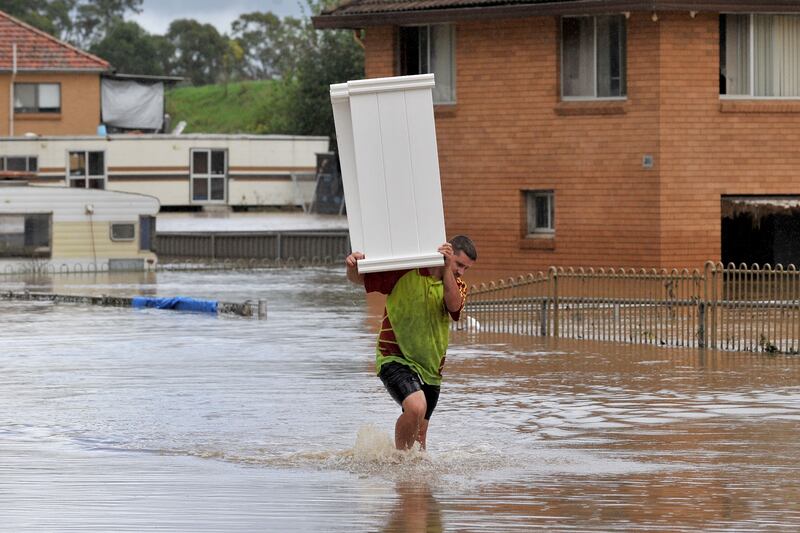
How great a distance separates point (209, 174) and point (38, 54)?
877cm

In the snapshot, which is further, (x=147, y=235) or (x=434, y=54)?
(x=147, y=235)

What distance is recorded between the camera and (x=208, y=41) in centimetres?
10862

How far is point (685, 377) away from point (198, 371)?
537 centimetres

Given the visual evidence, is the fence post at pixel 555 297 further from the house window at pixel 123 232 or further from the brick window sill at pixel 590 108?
the house window at pixel 123 232

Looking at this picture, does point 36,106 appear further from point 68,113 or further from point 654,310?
point 654,310

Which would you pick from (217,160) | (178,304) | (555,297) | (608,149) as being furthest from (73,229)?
(555,297)

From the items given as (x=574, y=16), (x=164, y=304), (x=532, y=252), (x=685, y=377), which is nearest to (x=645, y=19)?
(x=574, y=16)

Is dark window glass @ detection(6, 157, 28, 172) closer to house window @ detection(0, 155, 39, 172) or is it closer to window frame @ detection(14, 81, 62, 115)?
house window @ detection(0, 155, 39, 172)

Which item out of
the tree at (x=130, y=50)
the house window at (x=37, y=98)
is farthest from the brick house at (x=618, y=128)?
the tree at (x=130, y=50)

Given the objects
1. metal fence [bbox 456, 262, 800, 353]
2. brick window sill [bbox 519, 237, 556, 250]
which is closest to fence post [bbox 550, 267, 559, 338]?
metal fence [bbox 456, 262, 800, 353]

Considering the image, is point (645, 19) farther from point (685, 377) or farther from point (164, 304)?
point (685, 377)

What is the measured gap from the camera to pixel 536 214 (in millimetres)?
32781

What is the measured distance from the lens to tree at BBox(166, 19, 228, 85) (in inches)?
4210

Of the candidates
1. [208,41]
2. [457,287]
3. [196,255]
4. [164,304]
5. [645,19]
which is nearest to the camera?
[457,287]
